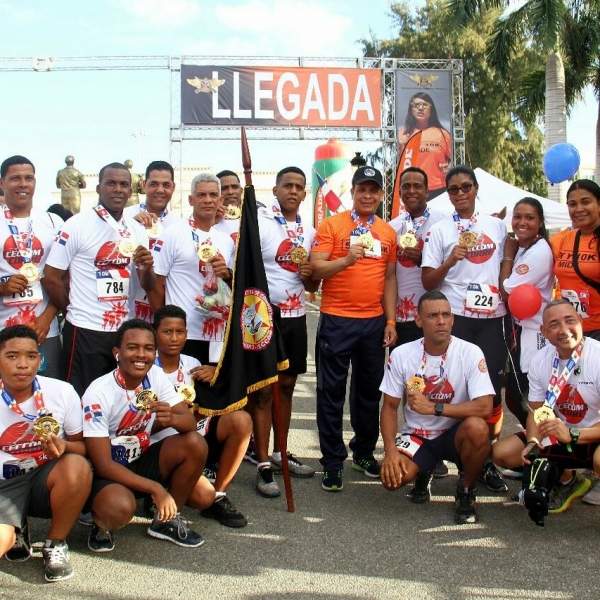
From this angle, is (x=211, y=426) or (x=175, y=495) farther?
(x=211, y=426)

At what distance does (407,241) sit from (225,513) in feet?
8.09

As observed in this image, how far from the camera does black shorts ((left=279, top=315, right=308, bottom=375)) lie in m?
5.57

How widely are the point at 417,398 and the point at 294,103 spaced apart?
20169 mm

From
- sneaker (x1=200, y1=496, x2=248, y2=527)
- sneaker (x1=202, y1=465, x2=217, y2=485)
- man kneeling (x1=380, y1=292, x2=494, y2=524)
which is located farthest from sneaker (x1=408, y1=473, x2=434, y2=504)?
sneaker (x1=202, y1=465, x2=217, y2=485)

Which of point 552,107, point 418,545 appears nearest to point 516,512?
point 418,545

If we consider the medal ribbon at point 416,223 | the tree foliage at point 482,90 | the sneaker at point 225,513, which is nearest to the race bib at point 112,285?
the sneaker at point 225,513

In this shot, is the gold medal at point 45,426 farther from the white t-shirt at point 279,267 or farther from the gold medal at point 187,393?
the white t-shirt at point 279,267

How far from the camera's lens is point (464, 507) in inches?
184

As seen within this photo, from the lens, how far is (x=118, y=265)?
507 centimetres

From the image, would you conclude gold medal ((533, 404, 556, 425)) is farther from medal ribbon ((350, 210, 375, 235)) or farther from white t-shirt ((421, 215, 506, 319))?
medal ribbon ((350, 210, 375, 235))

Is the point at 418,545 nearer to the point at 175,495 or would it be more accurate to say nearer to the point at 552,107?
A: the point at 175,495

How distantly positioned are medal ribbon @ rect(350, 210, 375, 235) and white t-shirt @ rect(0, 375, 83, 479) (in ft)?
8.31

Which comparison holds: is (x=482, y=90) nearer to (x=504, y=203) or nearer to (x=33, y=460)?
(x=504, y=203)

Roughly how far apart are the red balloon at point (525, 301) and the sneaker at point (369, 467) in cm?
160
